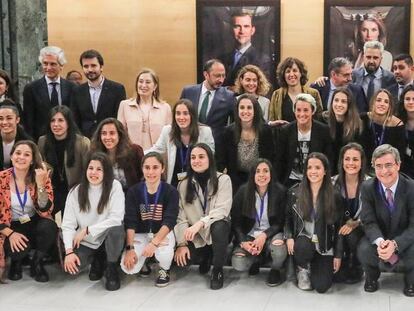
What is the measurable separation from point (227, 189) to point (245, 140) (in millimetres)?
600

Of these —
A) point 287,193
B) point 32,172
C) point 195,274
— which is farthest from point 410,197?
point 32,172

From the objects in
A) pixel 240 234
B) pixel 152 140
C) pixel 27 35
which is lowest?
pixel 240 234

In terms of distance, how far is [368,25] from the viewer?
7828 mm

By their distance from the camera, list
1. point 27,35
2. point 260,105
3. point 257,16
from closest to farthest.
→ point 260,105 → point 27,35 → point 257,16

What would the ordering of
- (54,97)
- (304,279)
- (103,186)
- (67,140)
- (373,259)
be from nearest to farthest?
1. (373,259)
2. (304,279)
3. (103,186)
4. (67,140)
5. (54,97)

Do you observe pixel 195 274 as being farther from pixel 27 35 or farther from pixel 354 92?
pixel 27 35

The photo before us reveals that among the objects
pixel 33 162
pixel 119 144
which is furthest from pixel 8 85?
pixel 119 144

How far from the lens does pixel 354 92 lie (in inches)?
254

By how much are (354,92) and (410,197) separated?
5.35 feet

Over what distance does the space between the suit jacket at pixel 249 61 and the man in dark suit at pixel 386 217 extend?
3.23 m

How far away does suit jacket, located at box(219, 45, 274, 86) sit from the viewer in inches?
321

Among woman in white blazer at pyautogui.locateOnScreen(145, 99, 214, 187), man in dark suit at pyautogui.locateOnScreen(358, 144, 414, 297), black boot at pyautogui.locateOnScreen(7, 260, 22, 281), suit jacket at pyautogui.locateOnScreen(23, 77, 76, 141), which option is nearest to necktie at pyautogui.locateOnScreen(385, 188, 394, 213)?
man in dark suit at pyautogui.locateOnScreen(358, 144, 414, 297)

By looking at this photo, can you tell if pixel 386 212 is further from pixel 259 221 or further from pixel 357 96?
pixel 357 96

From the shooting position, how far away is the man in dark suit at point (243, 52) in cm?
815
